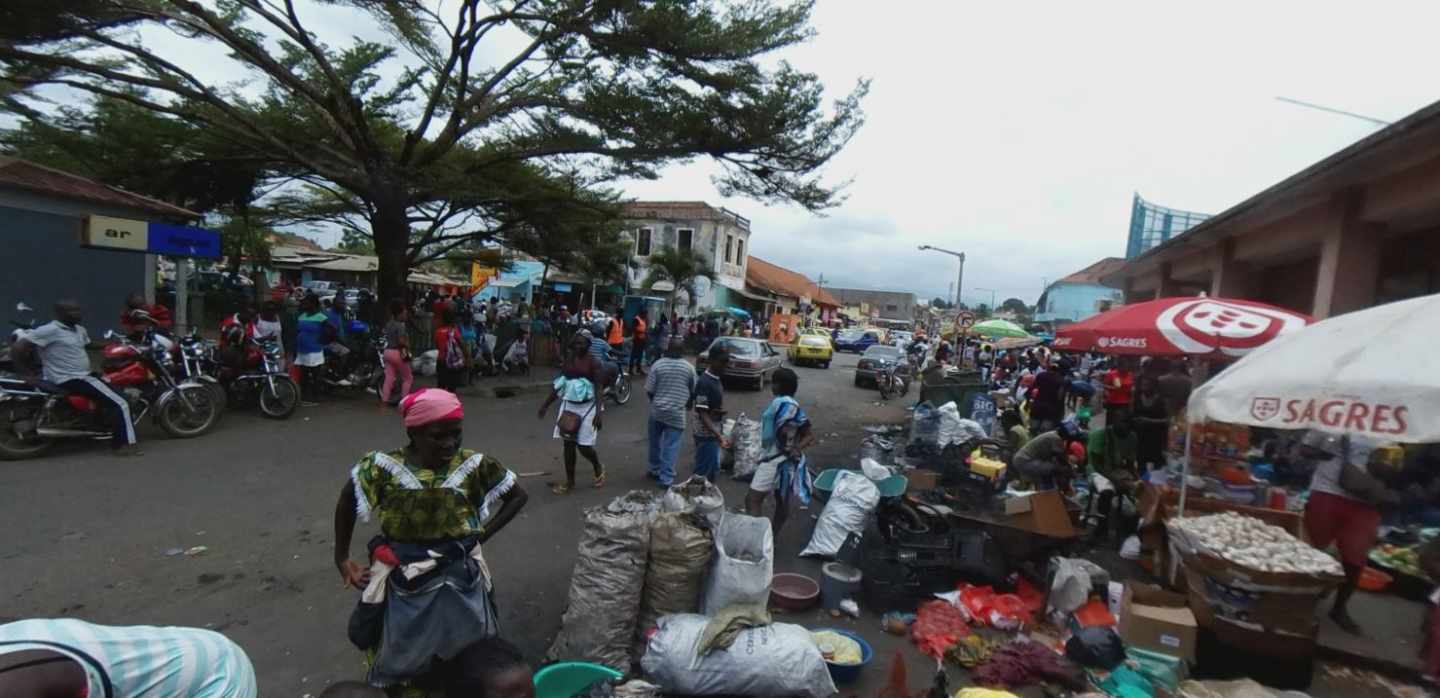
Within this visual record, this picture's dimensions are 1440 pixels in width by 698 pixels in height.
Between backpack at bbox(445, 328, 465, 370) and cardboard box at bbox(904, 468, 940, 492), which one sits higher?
backpack at bbox(445, 328, 465, 370)

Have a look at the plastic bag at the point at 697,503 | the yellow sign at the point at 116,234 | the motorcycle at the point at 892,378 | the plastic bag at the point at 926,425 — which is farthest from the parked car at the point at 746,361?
the plastic bag at the point at 697,503

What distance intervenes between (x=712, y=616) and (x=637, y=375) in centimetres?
1408

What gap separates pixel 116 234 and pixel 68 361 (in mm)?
4026

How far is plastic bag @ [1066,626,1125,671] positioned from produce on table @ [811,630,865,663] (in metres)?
1.37

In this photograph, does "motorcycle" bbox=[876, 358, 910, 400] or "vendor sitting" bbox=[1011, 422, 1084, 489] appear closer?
"vendor sitting" bbox=[1011, 422, 1084, 489]

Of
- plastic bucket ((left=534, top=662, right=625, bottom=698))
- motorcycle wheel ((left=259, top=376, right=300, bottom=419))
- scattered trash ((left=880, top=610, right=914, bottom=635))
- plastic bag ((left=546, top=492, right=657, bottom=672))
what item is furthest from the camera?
motorcycle wheel ((left=259, top=376, right=300, bottom=419))

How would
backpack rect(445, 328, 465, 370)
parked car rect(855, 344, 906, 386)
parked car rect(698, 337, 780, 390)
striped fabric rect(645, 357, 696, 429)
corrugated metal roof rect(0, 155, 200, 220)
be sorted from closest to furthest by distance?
1. striped fabric rect(645, 357, 696, 429)
2. backpack rect(445, 328, 465, 370)
3. corrugated metal roof rect(0, 155, 200, 220)
4. parked car rect(698, 337, 780, 390)
5. parked car rect(855, 344, 906, 386)

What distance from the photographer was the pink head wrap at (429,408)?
248 centimetres

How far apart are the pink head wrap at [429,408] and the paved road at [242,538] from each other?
189cm

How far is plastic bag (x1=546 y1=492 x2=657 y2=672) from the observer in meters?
3.52

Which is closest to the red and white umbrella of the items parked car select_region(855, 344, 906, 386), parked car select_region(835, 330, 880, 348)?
parked car select_region(855, 344, 906, 386)

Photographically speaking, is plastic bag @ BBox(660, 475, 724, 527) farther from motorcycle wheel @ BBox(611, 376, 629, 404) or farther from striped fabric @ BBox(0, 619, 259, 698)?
motorcycle wheel @ BBox(611, 376, 629, 404)

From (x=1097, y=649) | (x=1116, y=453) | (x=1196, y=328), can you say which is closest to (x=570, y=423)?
(x=1097, y=649)

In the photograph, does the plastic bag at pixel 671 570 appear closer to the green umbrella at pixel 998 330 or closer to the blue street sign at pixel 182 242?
the blue street sign at pixel 182 242
